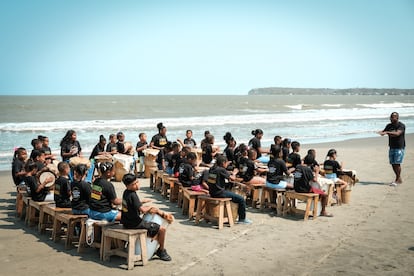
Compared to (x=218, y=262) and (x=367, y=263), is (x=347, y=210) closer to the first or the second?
(x=367, y=263)

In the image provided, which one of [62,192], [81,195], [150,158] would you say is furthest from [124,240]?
[150,158]

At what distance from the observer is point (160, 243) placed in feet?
22.2

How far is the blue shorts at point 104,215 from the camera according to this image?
7.00 meters

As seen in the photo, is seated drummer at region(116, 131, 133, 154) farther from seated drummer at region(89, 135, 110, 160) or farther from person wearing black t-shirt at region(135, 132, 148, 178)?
seated drummer at region(89, 135, 110, 160)

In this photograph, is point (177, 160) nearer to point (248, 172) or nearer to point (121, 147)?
point (248, 172)

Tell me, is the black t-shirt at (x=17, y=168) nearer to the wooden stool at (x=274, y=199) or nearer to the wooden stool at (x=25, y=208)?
the wooden stool at (x=25, y=208)

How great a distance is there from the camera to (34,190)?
27.3 feet

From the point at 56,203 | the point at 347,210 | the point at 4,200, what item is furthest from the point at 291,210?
the point at 4,200

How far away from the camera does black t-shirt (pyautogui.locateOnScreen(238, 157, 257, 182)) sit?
1030 cm

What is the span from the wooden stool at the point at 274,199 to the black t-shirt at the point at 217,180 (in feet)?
5.43

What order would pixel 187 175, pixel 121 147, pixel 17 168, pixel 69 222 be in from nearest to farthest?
pixel 69 222
pixel 17 168
pixel 187 175
pixel 121 147

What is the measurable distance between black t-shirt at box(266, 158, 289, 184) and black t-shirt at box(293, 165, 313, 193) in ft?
1.53

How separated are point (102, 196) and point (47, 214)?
2050 mm

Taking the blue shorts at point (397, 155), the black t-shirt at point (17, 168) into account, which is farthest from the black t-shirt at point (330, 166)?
the black t-shirt at point (17, 168)
